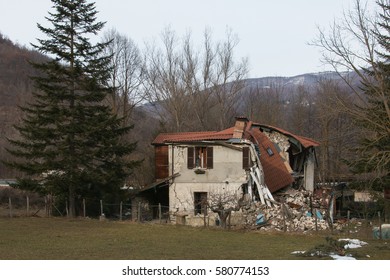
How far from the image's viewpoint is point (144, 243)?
19.2 m

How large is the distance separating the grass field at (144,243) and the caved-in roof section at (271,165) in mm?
9836

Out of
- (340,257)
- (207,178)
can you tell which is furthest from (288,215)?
(340,257)

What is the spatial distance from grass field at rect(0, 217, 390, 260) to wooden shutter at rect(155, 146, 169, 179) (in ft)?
26.0

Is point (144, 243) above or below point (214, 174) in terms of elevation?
below

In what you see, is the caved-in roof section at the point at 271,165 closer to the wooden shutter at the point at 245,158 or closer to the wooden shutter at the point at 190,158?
the wooden shutter at the point at 245,158

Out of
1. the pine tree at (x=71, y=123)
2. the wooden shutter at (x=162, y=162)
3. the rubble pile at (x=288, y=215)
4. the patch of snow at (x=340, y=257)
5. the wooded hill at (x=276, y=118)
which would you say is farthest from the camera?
the wooded hill at (x=276, y=118)

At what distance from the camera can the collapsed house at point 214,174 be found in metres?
31.6

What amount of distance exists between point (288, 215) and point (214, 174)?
638cm

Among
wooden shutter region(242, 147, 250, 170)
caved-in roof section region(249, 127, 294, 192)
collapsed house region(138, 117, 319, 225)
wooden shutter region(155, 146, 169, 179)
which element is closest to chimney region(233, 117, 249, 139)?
collapsed house region(138, 117, 319, 225)

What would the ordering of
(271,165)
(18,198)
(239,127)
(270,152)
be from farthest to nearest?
(18,198) < (270,152) < (271,165) < (239,127)

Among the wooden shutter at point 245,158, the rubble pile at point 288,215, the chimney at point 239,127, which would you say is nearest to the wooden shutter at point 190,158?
the chimney at point 239,127

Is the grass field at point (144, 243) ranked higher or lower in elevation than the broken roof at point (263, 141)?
lower

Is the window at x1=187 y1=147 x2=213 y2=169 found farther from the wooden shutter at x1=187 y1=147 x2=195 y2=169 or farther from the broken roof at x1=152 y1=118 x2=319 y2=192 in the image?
the broken roof at x1=152 y1=118 x2=319 y2=192

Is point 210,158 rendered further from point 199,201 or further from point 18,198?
point 18,198
